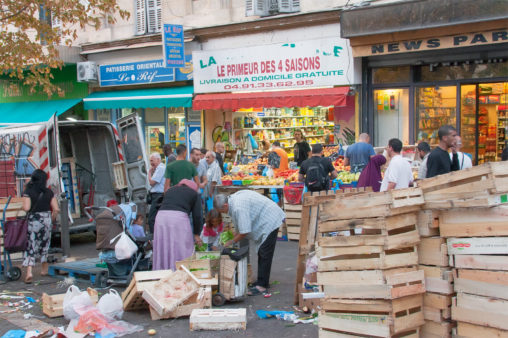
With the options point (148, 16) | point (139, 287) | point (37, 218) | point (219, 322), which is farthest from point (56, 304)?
point (148, 16)

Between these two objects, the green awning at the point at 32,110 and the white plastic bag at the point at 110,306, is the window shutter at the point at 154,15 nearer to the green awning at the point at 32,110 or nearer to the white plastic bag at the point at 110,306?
the green awning at the point at 32,110

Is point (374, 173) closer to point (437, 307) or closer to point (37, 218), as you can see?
point (437, 307)

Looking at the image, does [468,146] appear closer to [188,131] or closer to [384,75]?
[384,75]

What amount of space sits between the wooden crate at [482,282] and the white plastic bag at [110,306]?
389cm

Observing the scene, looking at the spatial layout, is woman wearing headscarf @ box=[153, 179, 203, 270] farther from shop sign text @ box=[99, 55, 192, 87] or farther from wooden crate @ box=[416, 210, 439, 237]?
shop sign text @ box=[99, 55, 192, 87]

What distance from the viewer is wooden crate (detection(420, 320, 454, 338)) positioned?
5.59 meters

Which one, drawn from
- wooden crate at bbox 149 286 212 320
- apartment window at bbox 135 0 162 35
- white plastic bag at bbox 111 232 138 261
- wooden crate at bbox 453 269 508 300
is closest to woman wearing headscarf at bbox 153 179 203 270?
white plastic bag at bbox 111 232 138 261

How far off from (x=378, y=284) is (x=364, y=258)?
1.21 feet

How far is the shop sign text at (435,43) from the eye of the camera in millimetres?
12195

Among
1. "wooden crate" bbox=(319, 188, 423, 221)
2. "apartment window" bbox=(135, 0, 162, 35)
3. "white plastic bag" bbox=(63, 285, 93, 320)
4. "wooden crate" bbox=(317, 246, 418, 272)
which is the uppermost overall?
"apartment window" bbox=(135, 0, 162, 35)

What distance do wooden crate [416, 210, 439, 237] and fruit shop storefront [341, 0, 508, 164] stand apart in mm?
7591

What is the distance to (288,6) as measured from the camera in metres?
15.8

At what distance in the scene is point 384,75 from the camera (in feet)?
48.1

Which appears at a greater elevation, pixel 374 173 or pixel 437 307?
pixel 374 173
